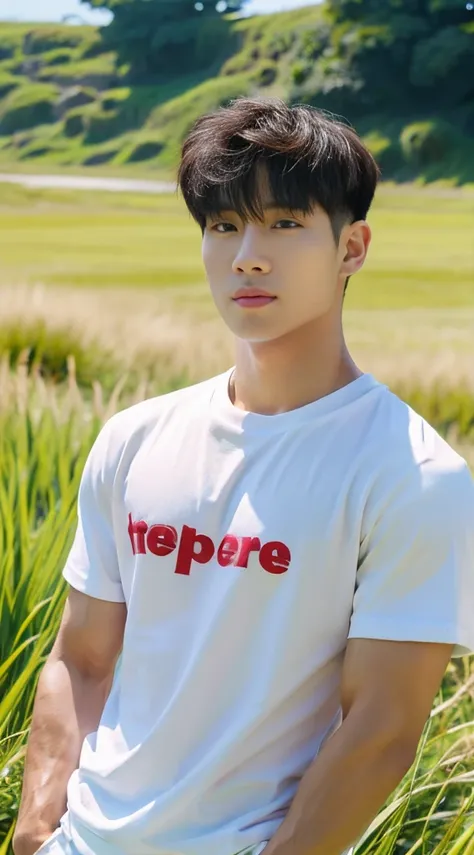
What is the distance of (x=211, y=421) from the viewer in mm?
931

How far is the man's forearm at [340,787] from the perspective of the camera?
0.80 m

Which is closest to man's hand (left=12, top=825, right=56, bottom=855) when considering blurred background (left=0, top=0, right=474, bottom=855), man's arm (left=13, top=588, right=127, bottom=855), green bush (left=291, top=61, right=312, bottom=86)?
man's arm (left=13, top=588, right=127, bottom=855)

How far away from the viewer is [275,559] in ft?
2.77

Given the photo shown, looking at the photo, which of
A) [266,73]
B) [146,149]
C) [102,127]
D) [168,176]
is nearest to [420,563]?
[168,176]

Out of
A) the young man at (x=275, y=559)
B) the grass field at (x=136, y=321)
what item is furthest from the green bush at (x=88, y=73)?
the young man at (x=275, y=559)

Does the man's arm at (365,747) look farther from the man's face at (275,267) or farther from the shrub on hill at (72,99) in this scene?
the shrub on hill at (72,99)

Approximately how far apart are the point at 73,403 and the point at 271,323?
1.32 m

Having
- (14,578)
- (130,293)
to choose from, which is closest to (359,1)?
(130,293)

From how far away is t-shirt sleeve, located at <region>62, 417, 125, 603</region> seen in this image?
0.98 meters

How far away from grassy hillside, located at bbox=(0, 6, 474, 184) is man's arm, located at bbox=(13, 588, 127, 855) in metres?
2.40

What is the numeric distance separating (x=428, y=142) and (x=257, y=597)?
2.71 meters

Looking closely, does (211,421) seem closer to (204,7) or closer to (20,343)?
(20,343)

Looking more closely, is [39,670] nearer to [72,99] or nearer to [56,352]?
[56,352]

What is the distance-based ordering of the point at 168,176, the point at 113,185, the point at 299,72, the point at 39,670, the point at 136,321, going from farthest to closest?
the point at 113,185 → the point at 299,72 → the point at 136,321 → the point at 168,176 → the point at 39,670
